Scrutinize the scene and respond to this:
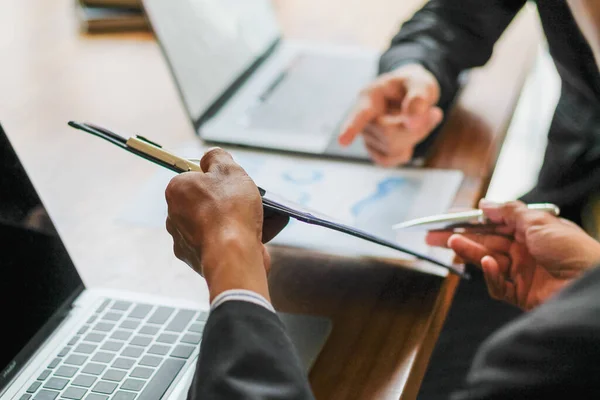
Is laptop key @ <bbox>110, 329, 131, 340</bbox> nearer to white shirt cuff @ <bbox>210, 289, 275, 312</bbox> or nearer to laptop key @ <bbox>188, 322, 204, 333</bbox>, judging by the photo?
laptop key @ <bbox>188, 322, 204, 333</bbox>

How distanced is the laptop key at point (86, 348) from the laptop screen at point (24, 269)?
4 cm

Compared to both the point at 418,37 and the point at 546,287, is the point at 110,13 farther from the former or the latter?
the point at 546,287

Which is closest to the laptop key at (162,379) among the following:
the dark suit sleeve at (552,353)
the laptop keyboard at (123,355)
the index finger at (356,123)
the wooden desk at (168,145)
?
the laptop keyboard at (123,355)

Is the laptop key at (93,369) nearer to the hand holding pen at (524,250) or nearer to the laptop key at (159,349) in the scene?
the laptop key at (159,349)

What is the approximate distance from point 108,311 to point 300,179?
0.33m

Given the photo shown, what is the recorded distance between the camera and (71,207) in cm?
85

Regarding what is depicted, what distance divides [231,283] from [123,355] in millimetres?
176

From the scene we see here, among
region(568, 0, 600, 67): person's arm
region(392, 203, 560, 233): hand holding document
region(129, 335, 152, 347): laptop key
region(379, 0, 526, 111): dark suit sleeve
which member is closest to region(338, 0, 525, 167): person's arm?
region(379, 0, 526, 111): dark suit sleeve

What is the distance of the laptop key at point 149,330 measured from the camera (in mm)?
625

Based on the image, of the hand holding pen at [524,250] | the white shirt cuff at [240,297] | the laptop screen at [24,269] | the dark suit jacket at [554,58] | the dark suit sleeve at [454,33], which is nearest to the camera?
the white shirt cuff at [240,297]

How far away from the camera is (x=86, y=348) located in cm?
61

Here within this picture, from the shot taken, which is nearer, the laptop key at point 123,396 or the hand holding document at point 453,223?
the laptop key at point 123,396

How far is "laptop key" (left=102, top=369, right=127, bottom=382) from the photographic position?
1.90 feet

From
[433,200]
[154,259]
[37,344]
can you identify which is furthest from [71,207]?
[433,200]
